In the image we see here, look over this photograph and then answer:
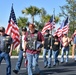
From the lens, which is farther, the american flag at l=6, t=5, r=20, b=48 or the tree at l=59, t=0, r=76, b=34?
the tree at l=59, t=0, r=76, b=34

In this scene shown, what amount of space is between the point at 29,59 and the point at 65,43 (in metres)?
7.76

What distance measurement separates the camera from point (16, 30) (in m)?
13.9

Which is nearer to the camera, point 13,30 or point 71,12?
point 13,30

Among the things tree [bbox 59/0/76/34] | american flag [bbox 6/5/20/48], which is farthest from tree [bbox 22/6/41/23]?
american flag [bbox 6/5/20/48]

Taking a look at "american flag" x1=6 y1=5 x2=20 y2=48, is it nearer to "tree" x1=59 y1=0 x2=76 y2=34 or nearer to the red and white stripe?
the red and white stripe

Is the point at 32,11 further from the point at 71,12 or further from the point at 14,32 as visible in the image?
the point at 14,32

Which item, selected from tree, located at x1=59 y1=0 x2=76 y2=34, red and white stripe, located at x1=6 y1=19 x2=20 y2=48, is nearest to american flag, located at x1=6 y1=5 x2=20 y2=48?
red and white stripe, located at x1=6 y1=19 x2=20 y2=48

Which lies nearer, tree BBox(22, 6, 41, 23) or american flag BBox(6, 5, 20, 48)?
american flag BBox(6, 5, 20, 48)

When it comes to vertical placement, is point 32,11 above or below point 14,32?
above

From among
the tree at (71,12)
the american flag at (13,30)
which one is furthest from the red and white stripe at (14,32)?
the tree at (71,12)

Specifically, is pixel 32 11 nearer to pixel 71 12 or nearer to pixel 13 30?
pixel 71 12

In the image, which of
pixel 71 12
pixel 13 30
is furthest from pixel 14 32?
pixel 71 12

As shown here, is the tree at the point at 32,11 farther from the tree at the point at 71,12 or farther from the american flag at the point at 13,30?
the american flag at the point at 13,30

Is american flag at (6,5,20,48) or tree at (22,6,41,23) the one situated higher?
tree at (22,6,41,23)
